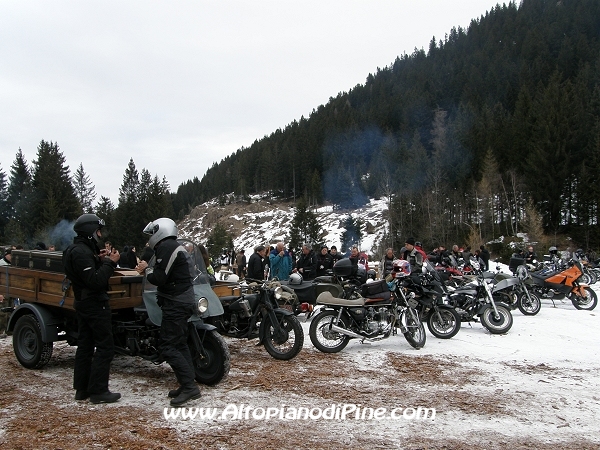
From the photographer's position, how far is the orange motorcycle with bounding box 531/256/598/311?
12008 millimetres

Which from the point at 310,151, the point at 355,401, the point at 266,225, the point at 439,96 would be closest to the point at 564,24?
the point at 439,96

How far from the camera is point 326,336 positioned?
7324 millimetres

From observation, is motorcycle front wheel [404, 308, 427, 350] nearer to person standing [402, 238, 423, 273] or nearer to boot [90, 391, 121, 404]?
person standing [402, 238, 423, 273]

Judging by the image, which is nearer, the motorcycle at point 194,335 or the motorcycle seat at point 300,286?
the motorcycle at point 194,335

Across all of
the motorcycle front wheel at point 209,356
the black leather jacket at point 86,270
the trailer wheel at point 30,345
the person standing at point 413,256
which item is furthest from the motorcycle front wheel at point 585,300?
the trailer wheel at point 30,345

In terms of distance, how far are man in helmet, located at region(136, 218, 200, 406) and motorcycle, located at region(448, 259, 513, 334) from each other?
600cm

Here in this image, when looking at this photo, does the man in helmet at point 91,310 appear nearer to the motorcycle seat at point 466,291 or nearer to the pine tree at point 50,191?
the motorcycle seat at point 466,291

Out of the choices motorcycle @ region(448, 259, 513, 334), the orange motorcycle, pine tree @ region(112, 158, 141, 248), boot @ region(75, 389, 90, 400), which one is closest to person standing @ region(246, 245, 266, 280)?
motorcycle @ region(448, 259, 513, 334)

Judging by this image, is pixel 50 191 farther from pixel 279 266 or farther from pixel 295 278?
pixel 295 278

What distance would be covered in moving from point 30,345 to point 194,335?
253 cm

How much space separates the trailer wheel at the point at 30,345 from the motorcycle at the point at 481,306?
22.9 feet

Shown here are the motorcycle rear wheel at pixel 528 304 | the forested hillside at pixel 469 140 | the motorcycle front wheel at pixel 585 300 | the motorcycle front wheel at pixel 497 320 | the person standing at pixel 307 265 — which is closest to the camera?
the motorcycle front wheel at pixel 497 320

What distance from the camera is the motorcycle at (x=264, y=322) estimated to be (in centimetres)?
658

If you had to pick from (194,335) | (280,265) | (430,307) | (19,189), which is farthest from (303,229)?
(194,335)
